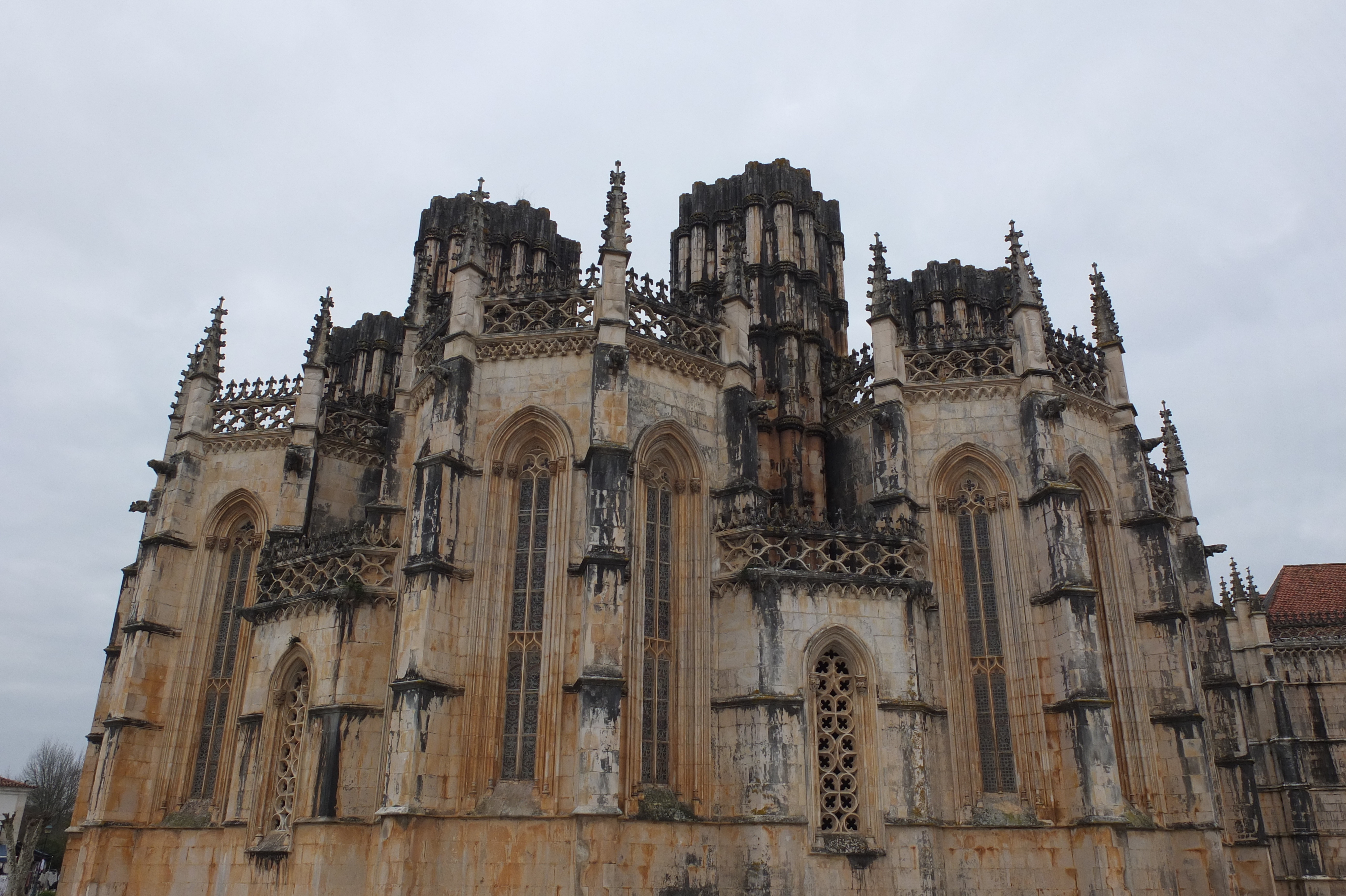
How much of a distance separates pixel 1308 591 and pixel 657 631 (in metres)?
34.1

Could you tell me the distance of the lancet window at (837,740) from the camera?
18.7 metres

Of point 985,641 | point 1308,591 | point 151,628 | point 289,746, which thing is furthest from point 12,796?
point 1308,591

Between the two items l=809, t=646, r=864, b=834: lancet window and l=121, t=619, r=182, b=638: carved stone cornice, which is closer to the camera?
l=809, t=646, r=864, b=834: lancet window

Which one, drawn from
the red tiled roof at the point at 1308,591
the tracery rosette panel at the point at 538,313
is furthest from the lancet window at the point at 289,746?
the red tiled roof at the point at 1308,591

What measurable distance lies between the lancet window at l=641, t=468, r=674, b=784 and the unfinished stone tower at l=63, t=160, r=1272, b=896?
2.8 inches

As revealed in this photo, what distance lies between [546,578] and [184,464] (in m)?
12.2

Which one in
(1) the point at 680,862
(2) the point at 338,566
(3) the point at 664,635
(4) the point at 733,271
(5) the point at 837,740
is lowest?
(1) the point at 680,862

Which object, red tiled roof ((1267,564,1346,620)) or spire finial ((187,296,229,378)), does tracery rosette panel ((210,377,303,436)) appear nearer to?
spire finial ((187,296,229,378))

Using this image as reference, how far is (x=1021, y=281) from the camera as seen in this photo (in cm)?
2322

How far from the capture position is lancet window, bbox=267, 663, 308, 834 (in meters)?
20.3

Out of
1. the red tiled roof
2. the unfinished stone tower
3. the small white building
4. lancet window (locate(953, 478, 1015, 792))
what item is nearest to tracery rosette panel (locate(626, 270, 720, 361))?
the unfinished stone tower

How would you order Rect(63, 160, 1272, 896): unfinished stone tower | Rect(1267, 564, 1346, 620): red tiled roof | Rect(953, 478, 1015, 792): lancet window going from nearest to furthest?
Rect(63, 160, 1272, 896): unfinished stone tower
Rect(953, 478, 1015, 792): lancet window
Rect(1267, 564, 1346, 620): red tiled roof

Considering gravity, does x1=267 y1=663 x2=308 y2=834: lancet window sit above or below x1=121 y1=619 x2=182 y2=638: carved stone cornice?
below

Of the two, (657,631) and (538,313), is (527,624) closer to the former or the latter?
(657,631)
